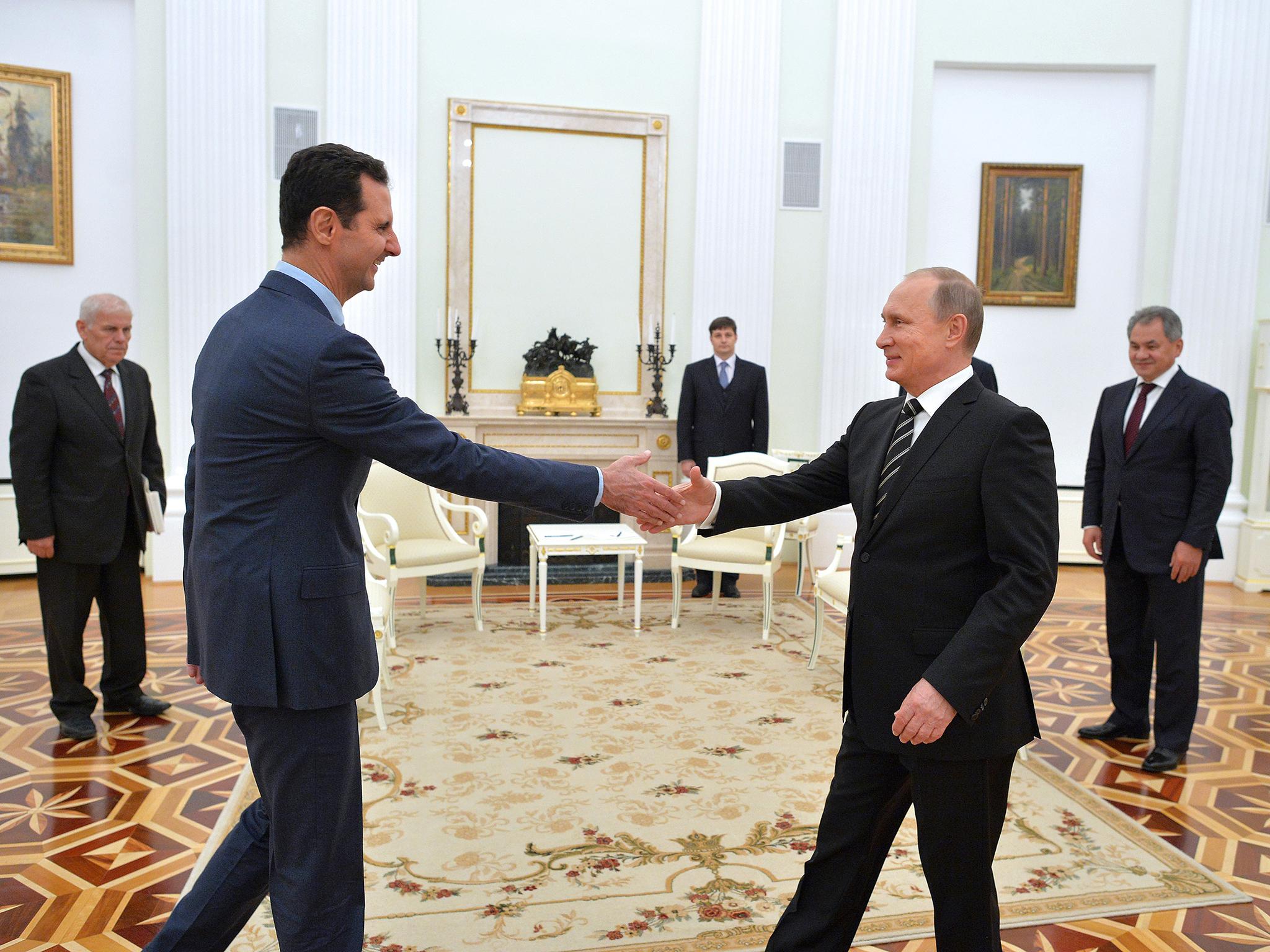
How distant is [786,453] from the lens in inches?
304

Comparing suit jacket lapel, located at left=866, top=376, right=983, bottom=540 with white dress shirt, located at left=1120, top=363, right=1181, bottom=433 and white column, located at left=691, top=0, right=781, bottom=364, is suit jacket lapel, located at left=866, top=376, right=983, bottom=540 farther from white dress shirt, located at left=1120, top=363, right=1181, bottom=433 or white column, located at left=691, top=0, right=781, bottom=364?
white column, located at left=691, top=0, right=781, bottom=364

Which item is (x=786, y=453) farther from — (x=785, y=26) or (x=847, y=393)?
(x=785, y=26)

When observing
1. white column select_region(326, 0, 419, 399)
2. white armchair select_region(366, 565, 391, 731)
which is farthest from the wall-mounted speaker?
white armchair select_region(366, 565, 391, 731)

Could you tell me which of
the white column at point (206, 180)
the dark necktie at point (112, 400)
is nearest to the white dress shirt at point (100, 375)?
the dark necktie at point (112, 400)

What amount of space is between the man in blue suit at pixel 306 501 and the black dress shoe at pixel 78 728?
2.43 m

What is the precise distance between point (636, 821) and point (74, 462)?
2.76 m

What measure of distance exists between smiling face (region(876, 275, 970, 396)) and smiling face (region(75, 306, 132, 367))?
10.7 feet

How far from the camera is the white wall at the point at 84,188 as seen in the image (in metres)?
7.29

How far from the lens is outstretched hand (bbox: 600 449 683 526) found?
248cm

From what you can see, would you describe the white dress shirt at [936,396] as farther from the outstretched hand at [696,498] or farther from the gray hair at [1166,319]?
the gray hair at [1166,319]

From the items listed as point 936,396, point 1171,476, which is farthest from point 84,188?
point 1171,476

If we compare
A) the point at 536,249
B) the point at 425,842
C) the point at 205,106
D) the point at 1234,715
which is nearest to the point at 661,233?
the point at 536,249

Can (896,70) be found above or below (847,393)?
above

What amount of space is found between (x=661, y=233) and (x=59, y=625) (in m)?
5.53
